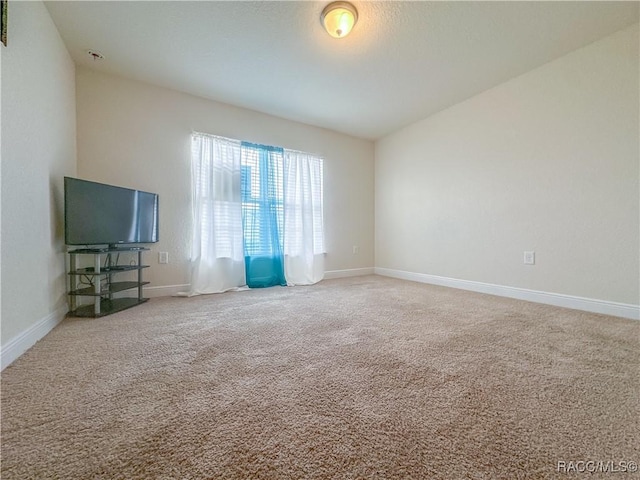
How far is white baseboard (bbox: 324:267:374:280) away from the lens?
12.9 feet

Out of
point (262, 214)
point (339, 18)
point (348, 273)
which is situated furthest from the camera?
point (348, 273)

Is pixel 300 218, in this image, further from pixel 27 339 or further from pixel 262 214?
pixel 27 339

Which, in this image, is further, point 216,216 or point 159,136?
point 216,216

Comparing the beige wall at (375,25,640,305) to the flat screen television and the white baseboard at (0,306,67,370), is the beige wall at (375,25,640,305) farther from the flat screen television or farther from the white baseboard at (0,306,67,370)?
the white baseboard at (0,306,67,370)

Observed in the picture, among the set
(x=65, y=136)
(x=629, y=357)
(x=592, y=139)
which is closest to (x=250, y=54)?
(x=65, y=136)

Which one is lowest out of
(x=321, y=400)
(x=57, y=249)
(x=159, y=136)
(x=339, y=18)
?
(x=321, y=400)

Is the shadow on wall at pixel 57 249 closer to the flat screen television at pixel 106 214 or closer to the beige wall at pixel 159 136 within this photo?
the flat screen television at pixel 106 214

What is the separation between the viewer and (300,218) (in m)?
3.59

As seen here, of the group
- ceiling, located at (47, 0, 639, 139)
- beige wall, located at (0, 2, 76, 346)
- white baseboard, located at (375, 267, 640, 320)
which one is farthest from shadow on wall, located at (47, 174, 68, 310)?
white baseboard, located at (375, 267, 640, 320)

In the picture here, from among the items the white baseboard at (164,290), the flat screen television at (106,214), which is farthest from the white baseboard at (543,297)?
the flat screen television at (106,214)

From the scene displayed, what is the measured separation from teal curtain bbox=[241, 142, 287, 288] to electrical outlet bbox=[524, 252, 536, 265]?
2.74 metres

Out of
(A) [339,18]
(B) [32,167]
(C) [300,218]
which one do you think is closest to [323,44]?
(A) [339,18]

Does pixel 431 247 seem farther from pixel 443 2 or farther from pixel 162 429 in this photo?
pixel 162 429

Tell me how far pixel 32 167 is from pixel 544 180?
409 cm
